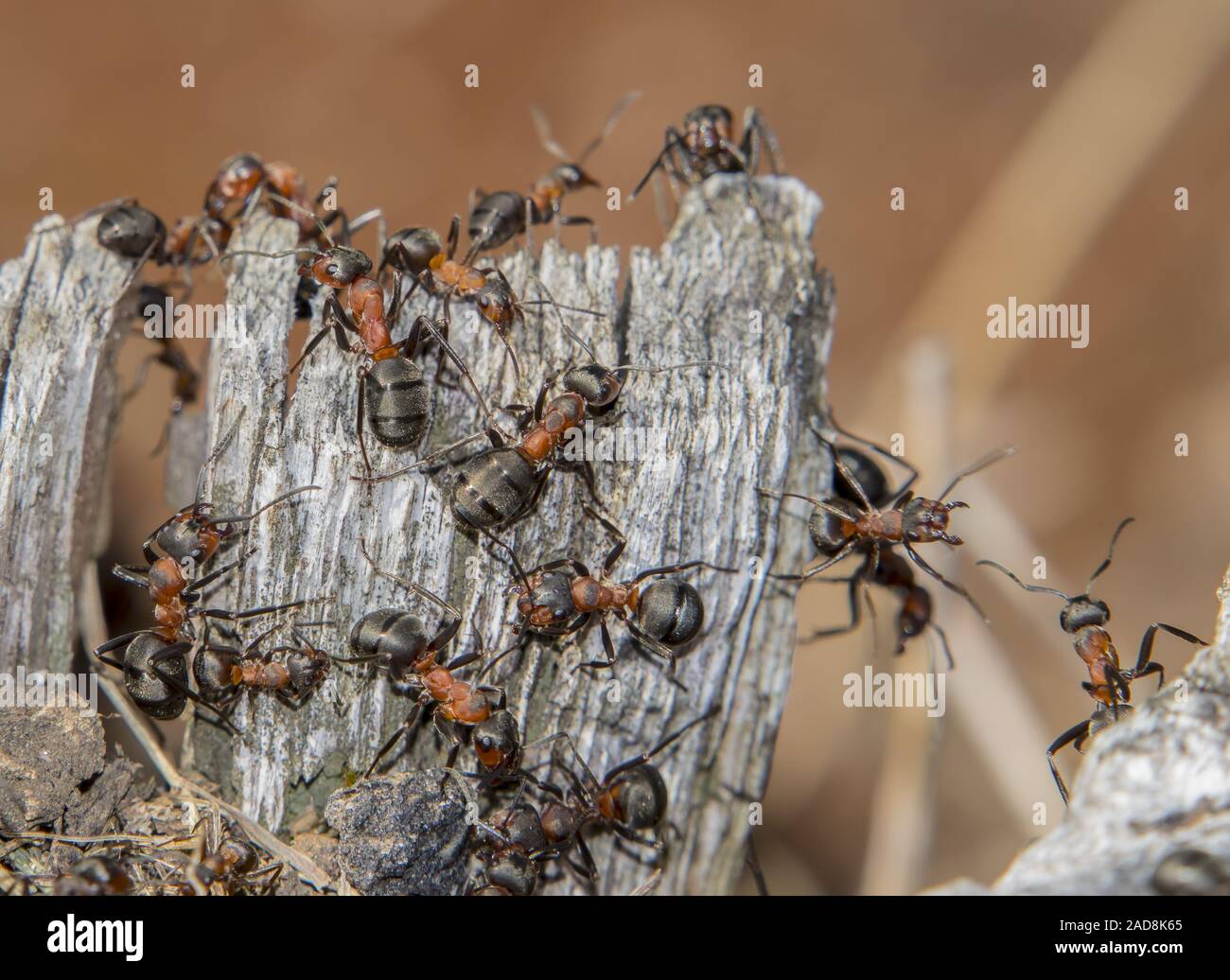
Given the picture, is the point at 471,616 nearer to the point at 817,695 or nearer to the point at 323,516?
the point at 323,516

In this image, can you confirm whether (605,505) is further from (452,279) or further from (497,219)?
(497,219)

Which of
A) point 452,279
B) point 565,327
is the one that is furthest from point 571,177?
point 565,327

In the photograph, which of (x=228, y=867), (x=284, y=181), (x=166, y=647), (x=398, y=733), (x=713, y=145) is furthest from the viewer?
(x=713, y=145)

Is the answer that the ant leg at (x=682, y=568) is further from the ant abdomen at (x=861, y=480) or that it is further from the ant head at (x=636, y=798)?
the ant abdomen at (x=861, y=480)

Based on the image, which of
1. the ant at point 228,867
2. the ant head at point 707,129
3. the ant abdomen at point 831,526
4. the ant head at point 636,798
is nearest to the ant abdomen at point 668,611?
the ant head at point 636,798

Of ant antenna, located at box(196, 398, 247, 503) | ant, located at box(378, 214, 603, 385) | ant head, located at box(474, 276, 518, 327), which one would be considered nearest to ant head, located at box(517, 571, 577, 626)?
ant, located at box(378, 214, 603, 385)

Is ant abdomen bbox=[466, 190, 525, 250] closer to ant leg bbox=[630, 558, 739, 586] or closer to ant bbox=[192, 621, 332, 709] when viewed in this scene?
ant leg bbox=[630, 558, 739, 586]

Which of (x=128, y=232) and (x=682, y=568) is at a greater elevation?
(x=128, y=232)
